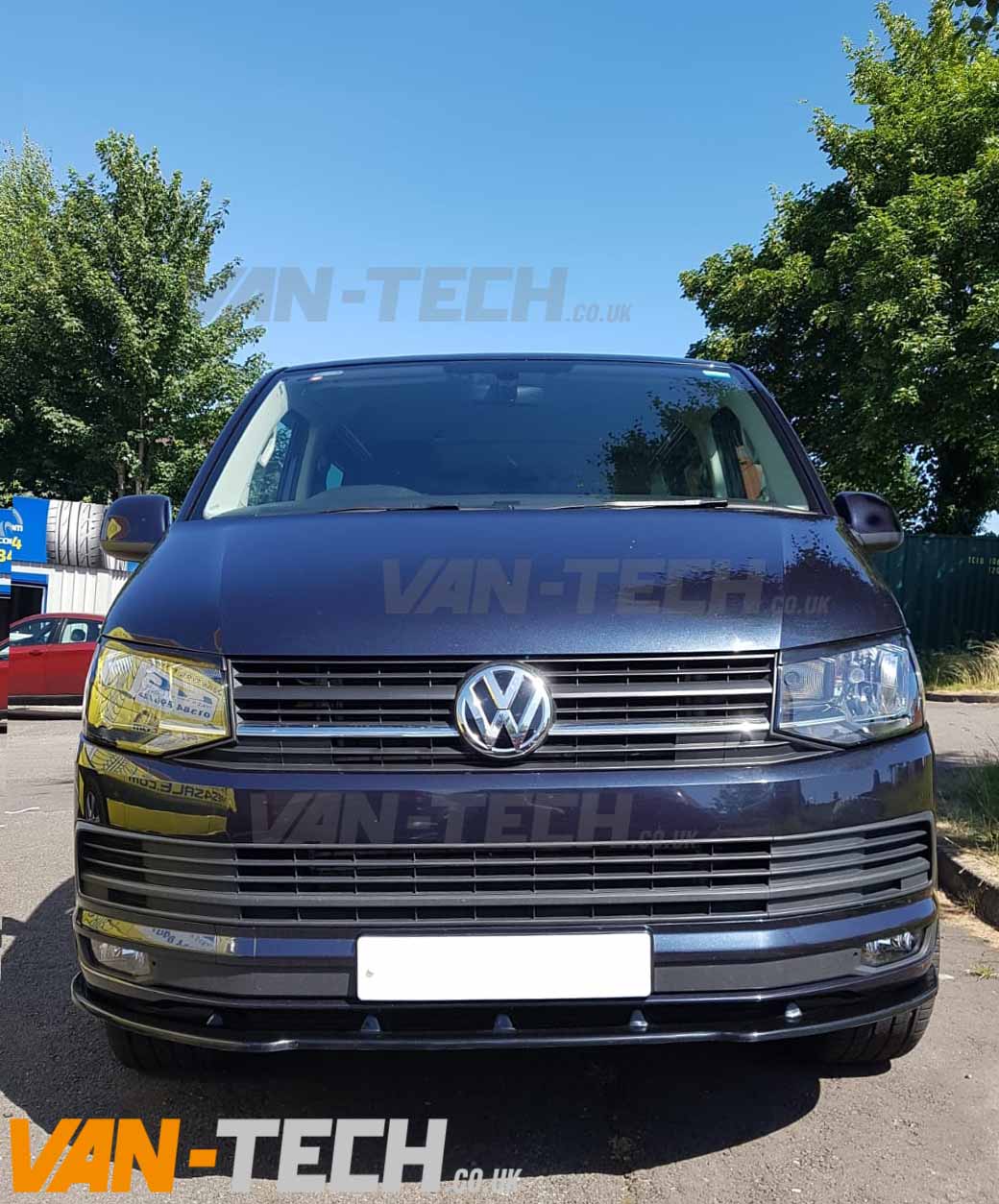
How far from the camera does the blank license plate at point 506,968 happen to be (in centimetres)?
218

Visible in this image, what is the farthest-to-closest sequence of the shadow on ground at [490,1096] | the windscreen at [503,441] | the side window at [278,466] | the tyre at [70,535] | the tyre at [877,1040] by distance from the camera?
the tyre at [70,535] < the side window at [278,466] < the windscreen at [503,441] < the tyre at [877,1040] < the shadow on ground at [490,1096]

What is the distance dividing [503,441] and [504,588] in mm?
1147

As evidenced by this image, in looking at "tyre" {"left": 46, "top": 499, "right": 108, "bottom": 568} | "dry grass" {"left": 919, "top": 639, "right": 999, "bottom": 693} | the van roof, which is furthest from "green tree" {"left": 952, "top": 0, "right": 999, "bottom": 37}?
"tyre" {"left": 46, "top": 499, "right": 108, "bottom": 568}

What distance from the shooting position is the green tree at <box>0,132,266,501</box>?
81.1ft

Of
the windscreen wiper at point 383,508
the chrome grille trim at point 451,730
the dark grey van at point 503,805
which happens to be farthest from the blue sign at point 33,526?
the chrome grille trim at point 451,730

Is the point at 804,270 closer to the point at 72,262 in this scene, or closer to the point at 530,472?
the point at 72,262

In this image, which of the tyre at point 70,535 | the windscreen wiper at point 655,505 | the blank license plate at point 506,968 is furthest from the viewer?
the tyre at point 70,535

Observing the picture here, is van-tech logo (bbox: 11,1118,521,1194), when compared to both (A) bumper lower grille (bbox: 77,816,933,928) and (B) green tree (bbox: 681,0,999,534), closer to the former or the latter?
(A) bumper lower grille (bbox: 77,816,933,928)

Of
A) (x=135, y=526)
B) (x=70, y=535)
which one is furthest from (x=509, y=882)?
(x=70, y=535)

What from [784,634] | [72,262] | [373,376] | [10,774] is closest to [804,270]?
[72,262]

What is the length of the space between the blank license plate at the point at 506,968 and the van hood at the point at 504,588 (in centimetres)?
57

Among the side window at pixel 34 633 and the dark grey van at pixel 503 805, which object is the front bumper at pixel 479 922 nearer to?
the dark grey van at pixel 503 805

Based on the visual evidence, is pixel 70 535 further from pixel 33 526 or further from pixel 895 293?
pixel 895 293

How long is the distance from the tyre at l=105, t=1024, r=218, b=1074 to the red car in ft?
44.5
